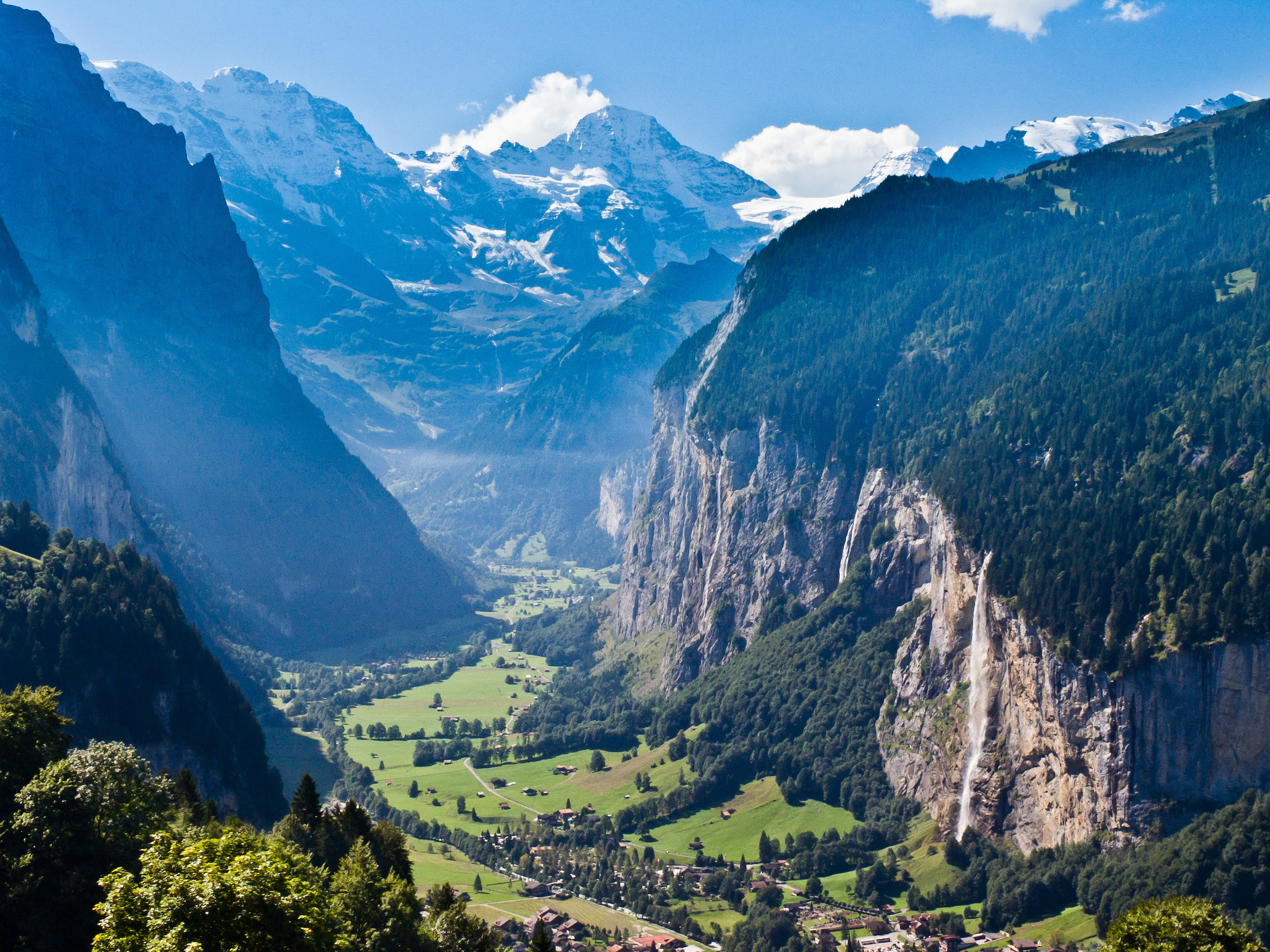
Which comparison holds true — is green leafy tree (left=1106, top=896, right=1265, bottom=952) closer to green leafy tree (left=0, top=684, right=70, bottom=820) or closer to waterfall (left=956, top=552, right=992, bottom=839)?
green leafy tree (left=0, top=684, right=70, bottom=820)

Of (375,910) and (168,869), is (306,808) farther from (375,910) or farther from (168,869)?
(168,869)

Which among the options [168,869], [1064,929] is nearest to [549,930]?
[1064,929]

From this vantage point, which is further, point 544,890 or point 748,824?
point 748,824

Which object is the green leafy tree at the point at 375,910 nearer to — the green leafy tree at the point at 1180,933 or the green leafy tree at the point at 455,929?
the green leafy tree at the point at 455,929

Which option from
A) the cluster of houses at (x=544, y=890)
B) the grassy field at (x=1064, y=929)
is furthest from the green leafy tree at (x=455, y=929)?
the grassy field at (x=1064, y=929)

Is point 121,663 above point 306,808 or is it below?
above

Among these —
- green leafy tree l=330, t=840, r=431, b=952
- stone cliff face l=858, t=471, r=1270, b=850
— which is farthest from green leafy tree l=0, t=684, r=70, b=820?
stone cliff face l=858, t=471, r=1270, b=850

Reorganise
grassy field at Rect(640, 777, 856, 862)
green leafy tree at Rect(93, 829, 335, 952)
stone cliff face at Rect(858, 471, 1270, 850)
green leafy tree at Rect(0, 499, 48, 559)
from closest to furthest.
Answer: green leafy tree at Rect(93, 829, 335, 952), stone cliff face at Rect(858, 471, 1270, 850), green leafy tree at Rect(0, 499, 48, 559), grassy field at Rect(640, 777, 856, 862)
